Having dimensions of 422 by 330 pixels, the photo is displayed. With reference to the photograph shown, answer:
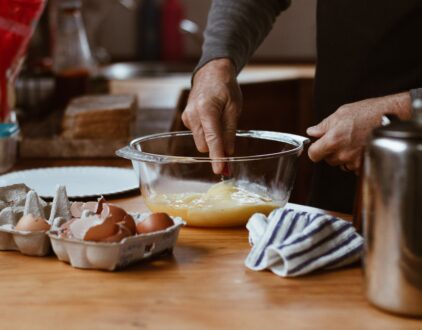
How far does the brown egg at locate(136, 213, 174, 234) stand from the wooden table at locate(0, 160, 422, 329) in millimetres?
48

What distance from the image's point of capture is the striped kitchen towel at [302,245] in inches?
40.1

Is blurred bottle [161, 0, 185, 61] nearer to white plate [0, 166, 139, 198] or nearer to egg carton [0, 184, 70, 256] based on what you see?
white plate [0, 166, 139, 198]

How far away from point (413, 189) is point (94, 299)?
0.38m

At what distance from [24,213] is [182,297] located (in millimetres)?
324

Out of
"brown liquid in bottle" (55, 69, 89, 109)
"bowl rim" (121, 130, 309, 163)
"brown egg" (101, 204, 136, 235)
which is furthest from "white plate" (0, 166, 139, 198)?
"brown liquid in bottle" (55, 69, 89, 109)

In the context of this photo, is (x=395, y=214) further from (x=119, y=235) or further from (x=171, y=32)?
(x=171, y=32)

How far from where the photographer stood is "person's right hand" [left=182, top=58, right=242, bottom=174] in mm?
1428

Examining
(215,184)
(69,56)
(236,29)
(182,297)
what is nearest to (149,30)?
(69,56)

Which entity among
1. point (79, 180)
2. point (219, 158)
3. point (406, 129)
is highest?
point (406, 129)

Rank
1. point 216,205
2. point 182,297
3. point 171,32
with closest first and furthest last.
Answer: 1. point 182,297
2. point 216,205
3. point 171,32

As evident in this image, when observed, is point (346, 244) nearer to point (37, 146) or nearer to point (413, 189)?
point (413, 189)

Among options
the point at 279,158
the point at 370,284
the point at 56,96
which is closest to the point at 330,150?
the point at 279,158

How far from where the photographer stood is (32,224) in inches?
43.4

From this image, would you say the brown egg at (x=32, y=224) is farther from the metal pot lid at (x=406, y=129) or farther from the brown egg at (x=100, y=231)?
the metal pot lid at (x=406, y=129)
